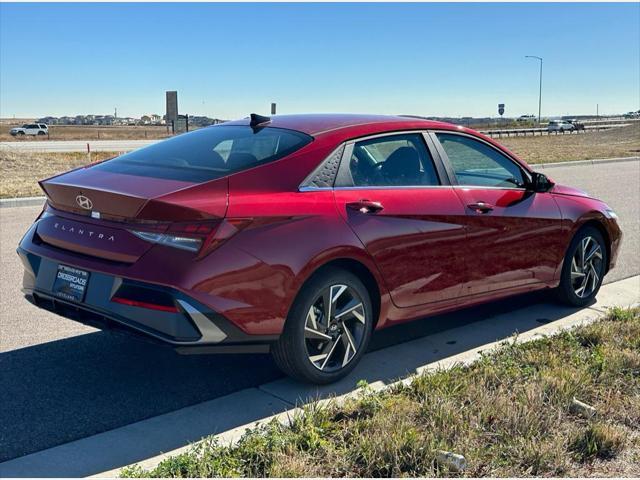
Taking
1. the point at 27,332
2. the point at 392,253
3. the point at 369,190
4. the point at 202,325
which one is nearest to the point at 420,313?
the point at 392,253

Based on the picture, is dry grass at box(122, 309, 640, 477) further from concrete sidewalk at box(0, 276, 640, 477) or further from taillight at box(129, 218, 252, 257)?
taillight at box(129, 218, 252, 257)

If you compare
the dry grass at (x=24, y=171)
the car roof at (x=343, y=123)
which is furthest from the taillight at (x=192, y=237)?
the dry grass at (x=24, y=171)

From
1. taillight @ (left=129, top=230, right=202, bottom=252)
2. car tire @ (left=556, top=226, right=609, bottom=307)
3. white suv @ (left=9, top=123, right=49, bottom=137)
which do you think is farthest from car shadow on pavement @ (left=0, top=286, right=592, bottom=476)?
white suv @ (left=9, top=123, right=49, bottom=137)

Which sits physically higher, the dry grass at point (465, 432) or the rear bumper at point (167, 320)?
the rear bumper at point (167, 320)

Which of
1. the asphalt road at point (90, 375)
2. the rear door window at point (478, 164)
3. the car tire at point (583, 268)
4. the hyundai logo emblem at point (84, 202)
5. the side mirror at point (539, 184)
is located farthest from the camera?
the car tire at point (583, 268)

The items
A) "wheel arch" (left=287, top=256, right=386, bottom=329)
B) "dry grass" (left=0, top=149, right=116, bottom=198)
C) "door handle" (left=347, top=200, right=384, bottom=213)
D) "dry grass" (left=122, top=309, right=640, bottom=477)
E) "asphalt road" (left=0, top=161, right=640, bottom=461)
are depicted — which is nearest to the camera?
"dry grass" (left=122, top=309, right=640, bottom=477)

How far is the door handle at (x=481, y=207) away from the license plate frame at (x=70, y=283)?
265cm

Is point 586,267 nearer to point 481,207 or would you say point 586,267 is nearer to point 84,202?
point 481,207

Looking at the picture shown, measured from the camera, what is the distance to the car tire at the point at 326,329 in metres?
4.06

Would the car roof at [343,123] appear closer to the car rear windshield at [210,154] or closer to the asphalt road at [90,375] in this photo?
the car rear windshield at [210,154]

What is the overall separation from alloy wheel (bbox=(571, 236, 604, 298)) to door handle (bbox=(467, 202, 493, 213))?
4.20 feet

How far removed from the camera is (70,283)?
397 cm

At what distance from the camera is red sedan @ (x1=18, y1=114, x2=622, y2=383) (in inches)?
145

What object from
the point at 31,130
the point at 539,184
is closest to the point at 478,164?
the point at 539,184
